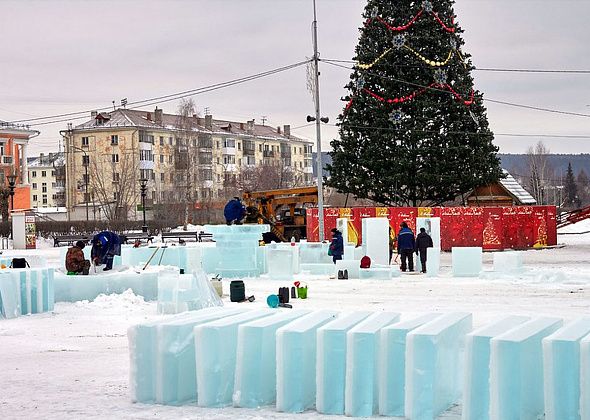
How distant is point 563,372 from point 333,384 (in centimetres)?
234

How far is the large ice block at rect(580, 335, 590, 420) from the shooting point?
8125mm

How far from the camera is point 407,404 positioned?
895cm

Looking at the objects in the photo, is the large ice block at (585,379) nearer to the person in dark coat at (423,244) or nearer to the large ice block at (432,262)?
the large ice block at (432,262)

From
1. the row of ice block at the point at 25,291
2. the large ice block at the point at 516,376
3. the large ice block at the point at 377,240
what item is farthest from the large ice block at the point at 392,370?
the large ice block at the point at 377,240

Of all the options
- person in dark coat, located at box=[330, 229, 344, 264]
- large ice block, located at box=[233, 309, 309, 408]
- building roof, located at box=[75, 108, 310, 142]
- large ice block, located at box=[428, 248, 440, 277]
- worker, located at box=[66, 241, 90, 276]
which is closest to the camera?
large ice block, located at box=[233, 309, 309, 408]

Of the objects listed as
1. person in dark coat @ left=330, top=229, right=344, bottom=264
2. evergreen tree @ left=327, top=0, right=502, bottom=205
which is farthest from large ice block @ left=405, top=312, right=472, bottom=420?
evergreen tree @ left=327, top=0, right=502, bottom=205

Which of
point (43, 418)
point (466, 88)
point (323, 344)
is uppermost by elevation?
point (466, 88)

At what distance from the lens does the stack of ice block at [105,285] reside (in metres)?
20.6

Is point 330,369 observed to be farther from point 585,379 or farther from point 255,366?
point 585,379

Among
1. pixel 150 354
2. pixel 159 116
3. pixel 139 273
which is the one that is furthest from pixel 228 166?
pixel 150 354

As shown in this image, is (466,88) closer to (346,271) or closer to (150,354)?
(346,271)

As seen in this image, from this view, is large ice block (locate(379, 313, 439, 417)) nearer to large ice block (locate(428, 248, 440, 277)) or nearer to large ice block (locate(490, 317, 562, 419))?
large ice block (locate(490, 317, 562, 419))

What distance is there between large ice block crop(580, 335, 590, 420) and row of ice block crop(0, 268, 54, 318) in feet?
43.0

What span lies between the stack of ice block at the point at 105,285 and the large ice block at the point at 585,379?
13569 millimetres
